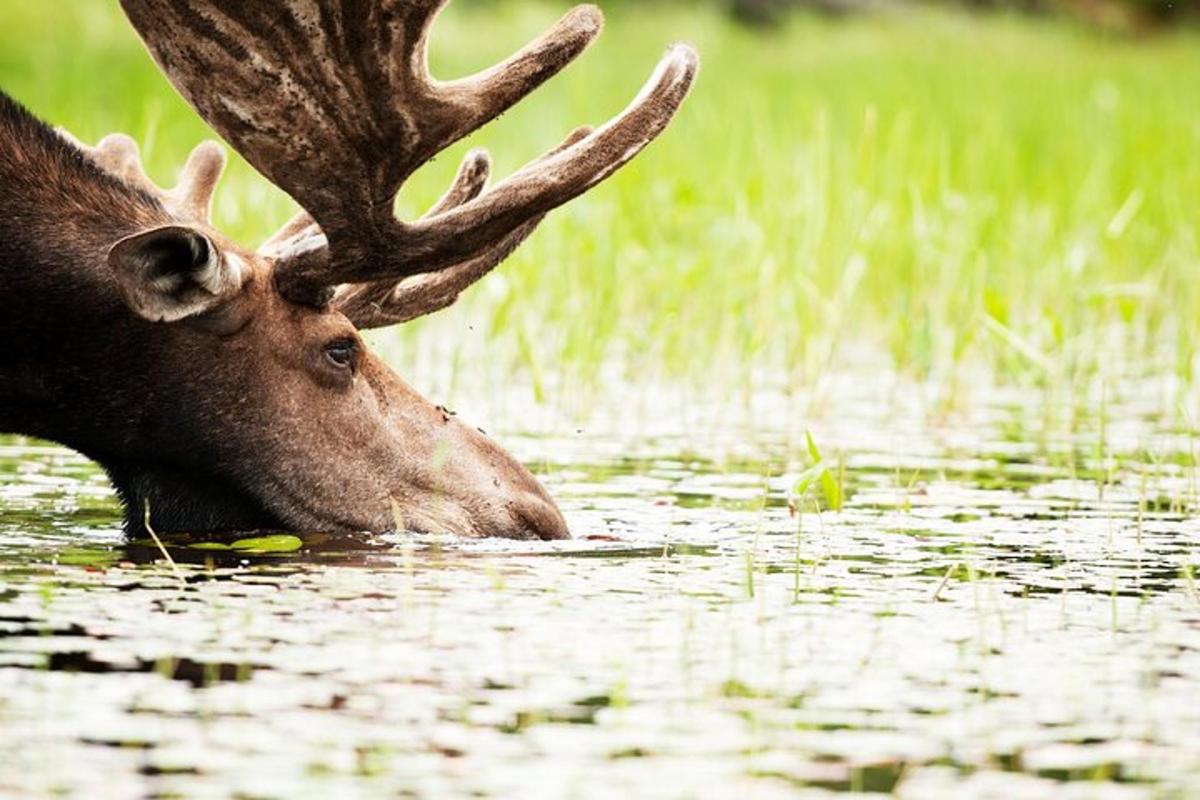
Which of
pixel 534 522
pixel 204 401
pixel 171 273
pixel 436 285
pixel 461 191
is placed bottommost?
pixel 534 522

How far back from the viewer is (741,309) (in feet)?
31.5

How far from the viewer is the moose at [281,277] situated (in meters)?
5.80

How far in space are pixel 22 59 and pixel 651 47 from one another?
11.3 m

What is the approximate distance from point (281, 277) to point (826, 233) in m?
4.81

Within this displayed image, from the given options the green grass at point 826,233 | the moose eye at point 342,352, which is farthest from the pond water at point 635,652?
the green grass at point 826,233

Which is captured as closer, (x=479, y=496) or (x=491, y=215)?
(x=491, y=215)

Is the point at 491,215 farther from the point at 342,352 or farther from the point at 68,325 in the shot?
the point at 68,325

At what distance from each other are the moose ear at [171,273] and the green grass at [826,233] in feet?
9.27

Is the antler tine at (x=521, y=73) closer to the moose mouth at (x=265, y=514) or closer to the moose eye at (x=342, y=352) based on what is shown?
the moose eye at (x=342, y=352)

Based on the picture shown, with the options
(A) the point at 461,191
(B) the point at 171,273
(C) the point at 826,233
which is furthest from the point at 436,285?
(C) the point at 826,233

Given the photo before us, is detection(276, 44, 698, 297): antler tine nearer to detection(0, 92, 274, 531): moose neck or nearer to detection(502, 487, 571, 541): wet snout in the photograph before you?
detection(0, 92, 274, 531): moose neck

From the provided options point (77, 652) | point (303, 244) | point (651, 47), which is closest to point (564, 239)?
point (303, 244)

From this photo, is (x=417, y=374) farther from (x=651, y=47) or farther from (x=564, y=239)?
(x=651, y=47)

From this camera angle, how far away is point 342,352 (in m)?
6.15
